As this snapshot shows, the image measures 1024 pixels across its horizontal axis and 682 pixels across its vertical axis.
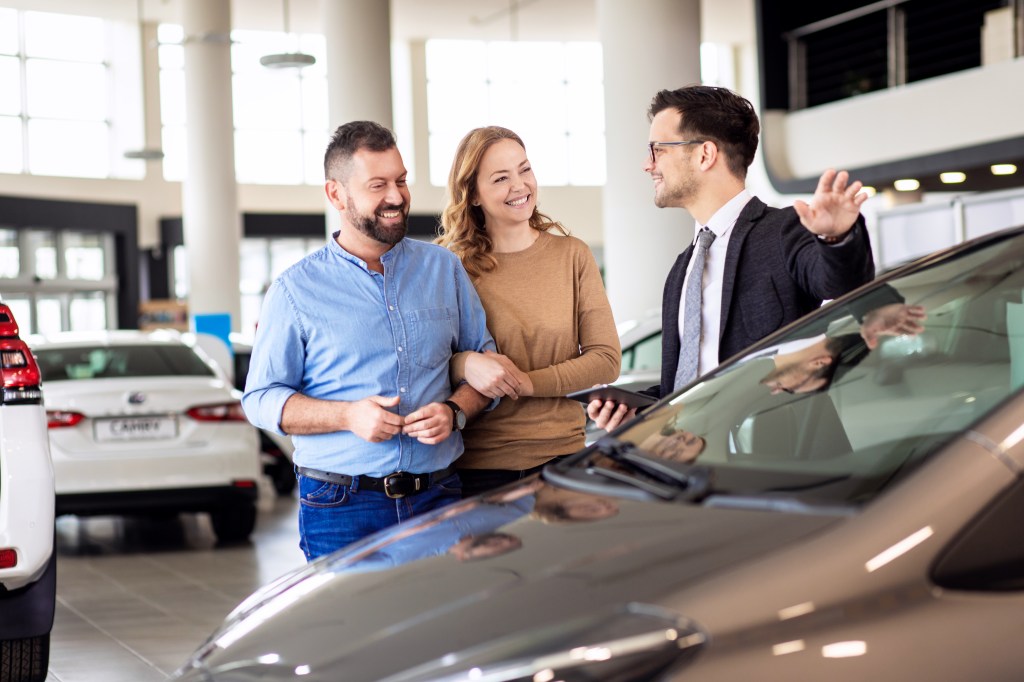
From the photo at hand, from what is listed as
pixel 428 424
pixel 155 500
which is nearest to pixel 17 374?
pixel 428 424

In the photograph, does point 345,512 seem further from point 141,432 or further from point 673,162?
point 141,432

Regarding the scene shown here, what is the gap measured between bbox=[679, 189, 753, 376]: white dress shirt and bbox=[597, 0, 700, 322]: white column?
6.91 meters

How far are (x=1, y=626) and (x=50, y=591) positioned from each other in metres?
0.18

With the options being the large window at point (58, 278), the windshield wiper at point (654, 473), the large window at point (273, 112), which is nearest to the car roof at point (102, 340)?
the windshield wiper at point (654, 473)

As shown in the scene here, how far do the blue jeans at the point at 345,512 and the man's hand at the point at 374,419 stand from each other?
189mm

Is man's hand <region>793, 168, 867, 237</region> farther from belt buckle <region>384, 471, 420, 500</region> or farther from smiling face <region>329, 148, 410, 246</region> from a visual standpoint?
belt buckle <region>384, 471, 420, 500</region>

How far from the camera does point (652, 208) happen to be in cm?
1020

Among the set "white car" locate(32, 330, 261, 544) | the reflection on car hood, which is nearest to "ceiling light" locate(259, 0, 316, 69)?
"white car" locate(32, 330, 261, 544)

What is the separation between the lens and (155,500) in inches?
306

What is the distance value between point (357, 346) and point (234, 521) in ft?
18.4

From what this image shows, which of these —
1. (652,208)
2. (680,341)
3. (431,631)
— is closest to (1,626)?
(680,341)

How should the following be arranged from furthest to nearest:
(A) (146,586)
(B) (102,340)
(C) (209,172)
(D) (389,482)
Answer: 1. (C) (209,172)
2. (B) (102,340)
3. (A) (146,586)
4. (D) (389,482)

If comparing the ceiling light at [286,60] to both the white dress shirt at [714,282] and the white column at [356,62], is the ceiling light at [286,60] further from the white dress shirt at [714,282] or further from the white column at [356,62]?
the white dress shirt at [714,282]

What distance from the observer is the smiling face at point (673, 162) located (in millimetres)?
3186
